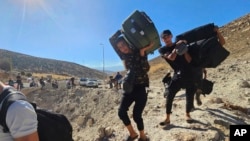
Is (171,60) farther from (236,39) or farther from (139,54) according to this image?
(236,39)

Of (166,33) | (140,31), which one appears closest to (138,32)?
(140,31)

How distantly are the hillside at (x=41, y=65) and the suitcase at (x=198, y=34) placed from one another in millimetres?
113667

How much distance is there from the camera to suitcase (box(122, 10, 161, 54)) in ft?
22.4

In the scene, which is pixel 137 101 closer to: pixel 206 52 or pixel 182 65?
pixel 182 65

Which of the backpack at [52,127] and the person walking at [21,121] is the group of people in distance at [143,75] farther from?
the person walking at [21,121]

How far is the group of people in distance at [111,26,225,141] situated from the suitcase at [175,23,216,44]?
5.1 inches

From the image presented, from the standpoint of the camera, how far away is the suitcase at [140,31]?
6812mm

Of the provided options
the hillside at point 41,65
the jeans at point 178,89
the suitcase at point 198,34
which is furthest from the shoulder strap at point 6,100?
the hillside at point 41,65

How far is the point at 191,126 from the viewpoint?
784 centimetres

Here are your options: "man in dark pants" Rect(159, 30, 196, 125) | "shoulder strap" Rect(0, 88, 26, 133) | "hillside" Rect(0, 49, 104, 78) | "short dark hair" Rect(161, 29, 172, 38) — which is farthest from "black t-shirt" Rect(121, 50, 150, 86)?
"hillside" Rect(0, 49, 104, 78)

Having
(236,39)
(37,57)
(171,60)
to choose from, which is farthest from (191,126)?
(37,57)

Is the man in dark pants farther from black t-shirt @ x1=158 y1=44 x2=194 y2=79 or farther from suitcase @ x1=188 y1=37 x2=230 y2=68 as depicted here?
suitcase @ x1=188 y1=37 x2=230 y2=68

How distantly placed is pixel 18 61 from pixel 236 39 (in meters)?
91.4

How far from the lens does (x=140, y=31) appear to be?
6.80 m
